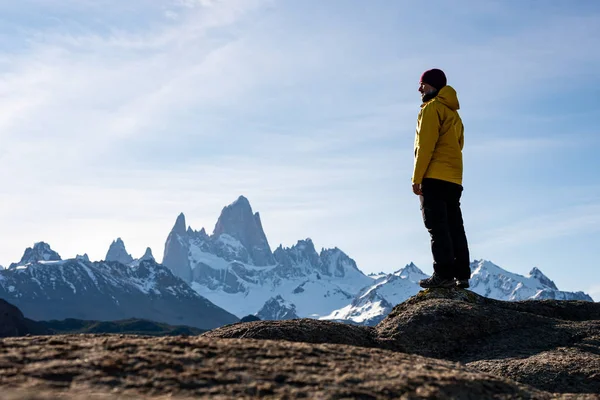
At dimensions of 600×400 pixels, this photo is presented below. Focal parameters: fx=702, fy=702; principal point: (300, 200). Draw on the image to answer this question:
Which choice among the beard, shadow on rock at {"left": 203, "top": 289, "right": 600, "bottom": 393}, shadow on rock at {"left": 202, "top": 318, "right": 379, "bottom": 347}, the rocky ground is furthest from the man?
the rocky ground

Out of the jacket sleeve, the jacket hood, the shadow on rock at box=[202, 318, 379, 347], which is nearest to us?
the shadow on rock at box=[202, 318, 379, 347]

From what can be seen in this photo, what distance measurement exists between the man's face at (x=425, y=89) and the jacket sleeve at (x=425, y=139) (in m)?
0.56

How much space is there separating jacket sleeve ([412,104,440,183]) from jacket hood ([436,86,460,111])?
1.14ft

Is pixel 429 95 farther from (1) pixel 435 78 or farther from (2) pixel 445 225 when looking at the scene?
(2) pixel 445 225

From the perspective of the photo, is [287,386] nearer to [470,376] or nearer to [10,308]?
[470,376]

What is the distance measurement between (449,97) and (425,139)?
35.4 inches

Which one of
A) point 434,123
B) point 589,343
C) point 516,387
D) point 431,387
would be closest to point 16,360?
point 431,387

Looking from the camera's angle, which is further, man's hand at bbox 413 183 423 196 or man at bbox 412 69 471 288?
man's hand at bbox 413 183 423 196

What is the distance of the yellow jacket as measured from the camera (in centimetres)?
997

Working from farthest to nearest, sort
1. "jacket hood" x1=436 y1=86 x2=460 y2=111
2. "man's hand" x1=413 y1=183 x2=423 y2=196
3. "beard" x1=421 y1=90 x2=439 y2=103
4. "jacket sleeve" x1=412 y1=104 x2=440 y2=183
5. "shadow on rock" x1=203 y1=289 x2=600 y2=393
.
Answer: "beard" x1=421 y1=90 x2=439 y2=103
"jacket hood" x1=436 y1=86 x2=460 y2=111
"man's hand" x1=413 y1=183 x2=423 y2=196
"jacket sleeve" x1=412 y1=104 x2=440 y2=183
"shadow on rock" x1=203 y1=289 x2=600 y2=393

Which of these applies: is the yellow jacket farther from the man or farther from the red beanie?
the red beanie

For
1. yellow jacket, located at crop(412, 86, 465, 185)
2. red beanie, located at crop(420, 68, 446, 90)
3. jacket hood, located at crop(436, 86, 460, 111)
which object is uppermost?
red beanie, located at crop(420, 68, 446, 90)

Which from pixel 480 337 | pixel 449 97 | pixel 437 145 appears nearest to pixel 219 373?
pixel 480 337

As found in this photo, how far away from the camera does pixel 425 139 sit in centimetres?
1000
